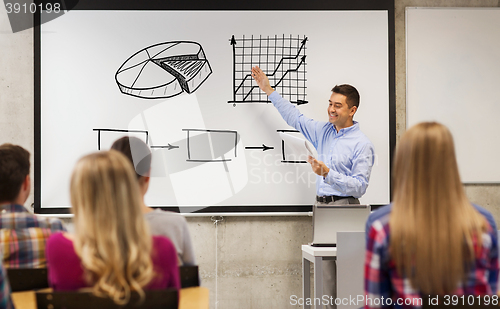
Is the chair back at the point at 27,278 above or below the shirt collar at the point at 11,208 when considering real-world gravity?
below

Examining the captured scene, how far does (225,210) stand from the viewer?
338cm

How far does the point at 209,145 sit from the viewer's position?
3.38 m

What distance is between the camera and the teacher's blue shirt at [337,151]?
2.95m

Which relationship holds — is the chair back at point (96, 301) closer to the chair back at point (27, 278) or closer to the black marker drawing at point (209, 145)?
the chair back at point (27, 278)

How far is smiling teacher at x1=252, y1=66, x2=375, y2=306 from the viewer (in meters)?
2.93

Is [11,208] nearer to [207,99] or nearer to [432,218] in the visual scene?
[432,218]

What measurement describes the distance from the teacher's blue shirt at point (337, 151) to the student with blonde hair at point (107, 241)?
76.7 inches

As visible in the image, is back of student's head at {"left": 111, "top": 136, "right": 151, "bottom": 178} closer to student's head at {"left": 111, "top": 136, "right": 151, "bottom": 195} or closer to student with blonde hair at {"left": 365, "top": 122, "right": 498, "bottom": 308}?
student's head at {"left": 111, "top": 136, "right": 151, "bottom": 195}

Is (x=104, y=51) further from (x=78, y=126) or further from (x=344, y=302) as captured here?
(x=344, y=302)

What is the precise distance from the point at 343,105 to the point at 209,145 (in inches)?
44.2

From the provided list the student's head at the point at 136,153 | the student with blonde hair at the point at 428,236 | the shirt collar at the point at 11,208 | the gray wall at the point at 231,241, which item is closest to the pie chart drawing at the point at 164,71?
the gray wall at the point at 231,241

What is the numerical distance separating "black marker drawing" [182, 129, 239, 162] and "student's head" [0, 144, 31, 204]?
68.6 inches

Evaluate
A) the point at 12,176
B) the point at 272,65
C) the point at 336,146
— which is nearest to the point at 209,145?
the point at 272,65

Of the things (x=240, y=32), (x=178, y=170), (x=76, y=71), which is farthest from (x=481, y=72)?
(x=76, y=71)
